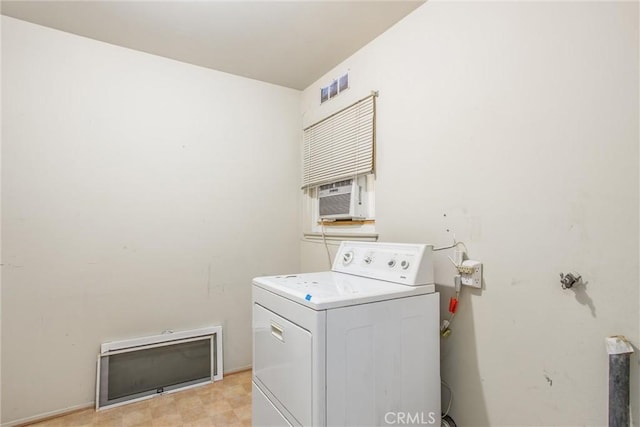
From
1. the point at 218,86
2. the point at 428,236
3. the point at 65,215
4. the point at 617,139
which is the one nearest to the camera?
the point at 617,139

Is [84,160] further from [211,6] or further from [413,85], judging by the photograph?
[413,85]

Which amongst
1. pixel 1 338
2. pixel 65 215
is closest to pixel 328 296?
pixel 65 215

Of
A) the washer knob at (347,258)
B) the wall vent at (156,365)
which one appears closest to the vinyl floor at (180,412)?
the wall vent at (156,365)

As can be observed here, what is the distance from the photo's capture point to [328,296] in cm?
124

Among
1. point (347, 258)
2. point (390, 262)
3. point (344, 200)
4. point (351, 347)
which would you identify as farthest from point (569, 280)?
point (344, 200)

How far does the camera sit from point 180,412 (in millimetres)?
1988

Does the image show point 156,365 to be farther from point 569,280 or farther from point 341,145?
point 569,280

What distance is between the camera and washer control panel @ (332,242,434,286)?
4.83 feet

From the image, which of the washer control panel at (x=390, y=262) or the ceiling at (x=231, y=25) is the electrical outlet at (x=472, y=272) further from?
the ceiling at (x=231, y=25)

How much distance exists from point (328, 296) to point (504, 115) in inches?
43.2

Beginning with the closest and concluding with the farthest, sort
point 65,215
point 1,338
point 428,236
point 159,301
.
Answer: point 428,236 < point 1,338 < point 65,215 < point 159,301

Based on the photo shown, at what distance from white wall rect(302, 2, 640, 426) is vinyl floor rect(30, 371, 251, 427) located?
1.33m

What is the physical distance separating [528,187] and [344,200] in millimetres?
1194

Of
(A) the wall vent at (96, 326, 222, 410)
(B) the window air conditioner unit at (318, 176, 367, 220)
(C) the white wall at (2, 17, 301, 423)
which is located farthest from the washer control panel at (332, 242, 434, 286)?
(A) the wall vent at (96, 326, 222, 410)
